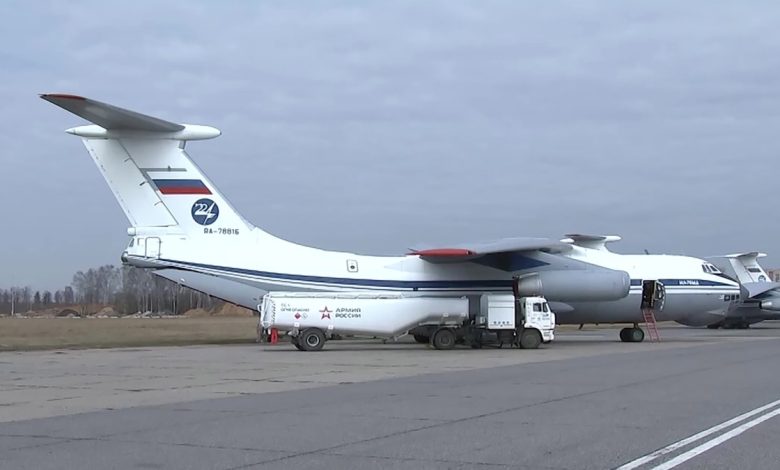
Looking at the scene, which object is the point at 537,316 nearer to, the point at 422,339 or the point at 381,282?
the point at 422,339

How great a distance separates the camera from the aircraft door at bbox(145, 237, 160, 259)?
29.6 metres

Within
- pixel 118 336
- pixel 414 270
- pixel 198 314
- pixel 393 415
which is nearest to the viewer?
pixel 393 415

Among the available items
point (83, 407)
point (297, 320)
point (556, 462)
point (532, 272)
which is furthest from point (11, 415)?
point (532, 272)

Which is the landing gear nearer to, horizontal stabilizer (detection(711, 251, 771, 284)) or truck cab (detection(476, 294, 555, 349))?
truck cab (detection(476, 294, 555, 349))

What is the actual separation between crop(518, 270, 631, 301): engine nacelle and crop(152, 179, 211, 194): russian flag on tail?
38.4ft

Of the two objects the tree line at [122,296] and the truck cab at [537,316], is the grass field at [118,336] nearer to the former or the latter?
the truck cab at [537,316]

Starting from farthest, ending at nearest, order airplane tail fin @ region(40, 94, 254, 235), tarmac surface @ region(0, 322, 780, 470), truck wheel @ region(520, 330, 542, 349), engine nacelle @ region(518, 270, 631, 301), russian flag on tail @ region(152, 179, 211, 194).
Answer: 1. engine nacelle @ region(518, 270, 631, 301)
2. truck wheel @ region(520, 330, 542, 349)
3. russian flag on tail @ region(152, 179, 211, 194)
4. airplane tail fin @ region(40, 94, 254, 235)
5. tarmac surface @ region(0, 322, 780, 470)

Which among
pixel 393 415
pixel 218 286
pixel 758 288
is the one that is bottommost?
pixel 393 415

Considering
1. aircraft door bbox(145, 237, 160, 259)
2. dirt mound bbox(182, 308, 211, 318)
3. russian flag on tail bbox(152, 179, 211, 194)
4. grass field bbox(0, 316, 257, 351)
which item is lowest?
grass field bbox(0, 316, 257, 351)

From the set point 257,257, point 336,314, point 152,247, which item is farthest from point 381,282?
point 152,247

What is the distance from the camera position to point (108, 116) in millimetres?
26422

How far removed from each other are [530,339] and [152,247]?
43.7 feet

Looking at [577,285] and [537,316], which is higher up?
[577,285]

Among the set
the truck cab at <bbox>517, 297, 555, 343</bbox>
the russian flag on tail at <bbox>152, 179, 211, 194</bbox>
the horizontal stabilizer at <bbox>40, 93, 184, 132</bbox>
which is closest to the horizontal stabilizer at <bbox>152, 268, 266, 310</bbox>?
the russian flag on tail at <bbox>152, 179, 211, 194</bbox>
